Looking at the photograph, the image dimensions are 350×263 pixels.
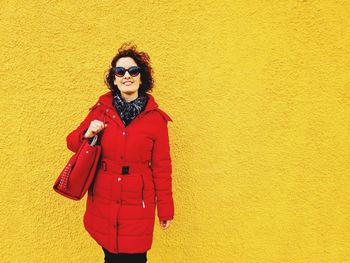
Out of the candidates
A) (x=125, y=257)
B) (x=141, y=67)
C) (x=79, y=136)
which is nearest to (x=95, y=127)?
(x=79, y=136)

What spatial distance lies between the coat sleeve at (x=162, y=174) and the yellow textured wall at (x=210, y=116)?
369 millimetres

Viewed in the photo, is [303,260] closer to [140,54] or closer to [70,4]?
[140,54]

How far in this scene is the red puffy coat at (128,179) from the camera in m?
1.75

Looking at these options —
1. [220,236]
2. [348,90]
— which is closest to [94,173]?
[220,236]

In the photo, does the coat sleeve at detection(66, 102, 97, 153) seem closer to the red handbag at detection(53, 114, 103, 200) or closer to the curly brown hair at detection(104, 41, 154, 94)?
the red handbag at detection(53, 114, 103, 200)

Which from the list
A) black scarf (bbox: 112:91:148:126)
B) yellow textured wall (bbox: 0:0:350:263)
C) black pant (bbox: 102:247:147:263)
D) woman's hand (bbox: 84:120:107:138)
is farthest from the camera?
yellow textured wall (bbox: 0:0:350:263)

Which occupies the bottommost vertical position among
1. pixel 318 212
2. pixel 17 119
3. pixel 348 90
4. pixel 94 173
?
pixel 318 212

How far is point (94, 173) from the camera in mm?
1761

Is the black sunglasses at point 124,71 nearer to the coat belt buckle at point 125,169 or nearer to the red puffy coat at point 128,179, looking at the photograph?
the red puffy coat at point 128,179

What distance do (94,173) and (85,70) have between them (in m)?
0.71

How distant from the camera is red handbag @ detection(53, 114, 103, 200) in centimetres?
168

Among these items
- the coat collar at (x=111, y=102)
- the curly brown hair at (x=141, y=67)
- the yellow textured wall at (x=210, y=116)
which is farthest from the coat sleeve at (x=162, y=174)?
the yellow textured wall at (x=210, y=116)

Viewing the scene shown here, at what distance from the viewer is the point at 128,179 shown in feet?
5.75

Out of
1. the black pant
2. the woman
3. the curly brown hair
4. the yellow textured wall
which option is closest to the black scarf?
the woman
